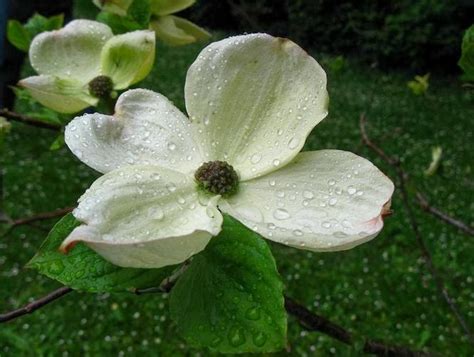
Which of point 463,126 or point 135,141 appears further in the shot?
point 463,126

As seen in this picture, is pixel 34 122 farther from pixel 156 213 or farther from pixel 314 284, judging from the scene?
pixel 314 284

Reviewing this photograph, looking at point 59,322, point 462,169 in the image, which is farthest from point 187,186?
point 462,169

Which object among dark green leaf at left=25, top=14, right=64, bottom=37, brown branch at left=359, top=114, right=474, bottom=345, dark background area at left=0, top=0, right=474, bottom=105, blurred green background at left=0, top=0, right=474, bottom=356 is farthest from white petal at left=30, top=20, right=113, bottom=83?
dark background area at left=0, top=0, right=474, bottom=105

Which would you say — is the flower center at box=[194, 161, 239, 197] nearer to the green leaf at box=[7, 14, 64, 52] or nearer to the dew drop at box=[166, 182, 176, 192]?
the dew drop at box=[166, 182, 176, 192]

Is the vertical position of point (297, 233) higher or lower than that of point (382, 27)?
higher

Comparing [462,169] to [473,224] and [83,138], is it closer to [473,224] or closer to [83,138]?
[473,224]

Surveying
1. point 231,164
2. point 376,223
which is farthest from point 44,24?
point 376,223

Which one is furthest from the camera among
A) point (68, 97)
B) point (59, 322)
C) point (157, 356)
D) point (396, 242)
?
point (396, 242)
